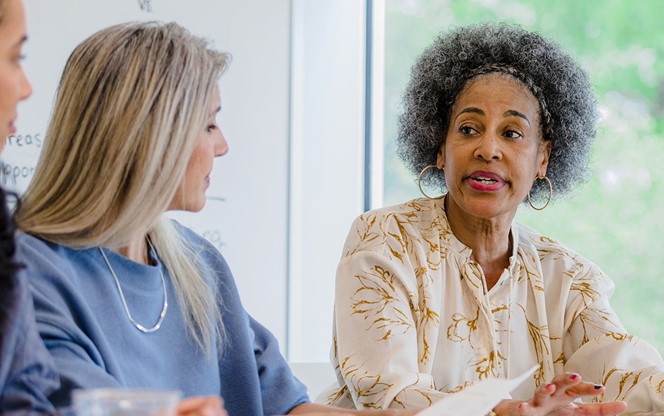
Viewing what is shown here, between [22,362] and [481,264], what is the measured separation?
130cm

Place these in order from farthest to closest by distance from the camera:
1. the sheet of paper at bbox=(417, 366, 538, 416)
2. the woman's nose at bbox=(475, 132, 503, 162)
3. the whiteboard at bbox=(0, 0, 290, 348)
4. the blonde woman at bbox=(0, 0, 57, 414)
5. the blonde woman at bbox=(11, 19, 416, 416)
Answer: the whiteboard at bbox=(0, 0, 290, 348) → the woman's nose at bbox=(475, 132, 503, 162) → the blonde woman at bbox=(11, 19, 416, 416) → the sheet of paper at bbox=(417, 366, 538, 416) → the blonde woman at bbox=(0, 0, 57, 414)

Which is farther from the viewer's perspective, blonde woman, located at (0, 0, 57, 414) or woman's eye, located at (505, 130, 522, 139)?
woman's eye, located at (505, 130, 522, 139)

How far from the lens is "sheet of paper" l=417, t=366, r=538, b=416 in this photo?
1250mm

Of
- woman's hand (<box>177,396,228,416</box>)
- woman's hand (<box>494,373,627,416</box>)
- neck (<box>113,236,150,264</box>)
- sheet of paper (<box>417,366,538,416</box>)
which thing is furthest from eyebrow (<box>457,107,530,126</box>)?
woman's hand (<box>177,396,228,416</box>)

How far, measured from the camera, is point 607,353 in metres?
2.12

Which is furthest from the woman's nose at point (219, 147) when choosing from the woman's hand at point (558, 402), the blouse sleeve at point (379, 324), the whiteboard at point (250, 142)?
the whiteboard at point (250, 142)

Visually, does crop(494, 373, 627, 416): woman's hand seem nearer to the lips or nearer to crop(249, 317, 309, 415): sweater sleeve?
crop(249, 317, 309, 415): sweater sleeve

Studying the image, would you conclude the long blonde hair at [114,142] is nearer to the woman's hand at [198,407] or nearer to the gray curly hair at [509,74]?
the woman's hand at [198,407]

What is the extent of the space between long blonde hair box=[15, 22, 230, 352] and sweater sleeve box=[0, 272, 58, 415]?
0.28 metres

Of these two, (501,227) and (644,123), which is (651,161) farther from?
(501,227)

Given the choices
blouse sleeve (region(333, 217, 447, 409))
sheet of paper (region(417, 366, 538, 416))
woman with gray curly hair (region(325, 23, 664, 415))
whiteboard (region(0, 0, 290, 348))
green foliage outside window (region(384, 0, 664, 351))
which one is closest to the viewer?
sheet of paper (region(417, 366, 538, 416))

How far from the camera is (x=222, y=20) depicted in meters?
2.87

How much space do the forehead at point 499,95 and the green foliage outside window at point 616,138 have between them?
1.49 m

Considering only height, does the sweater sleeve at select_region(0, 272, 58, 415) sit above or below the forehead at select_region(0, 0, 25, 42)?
below
